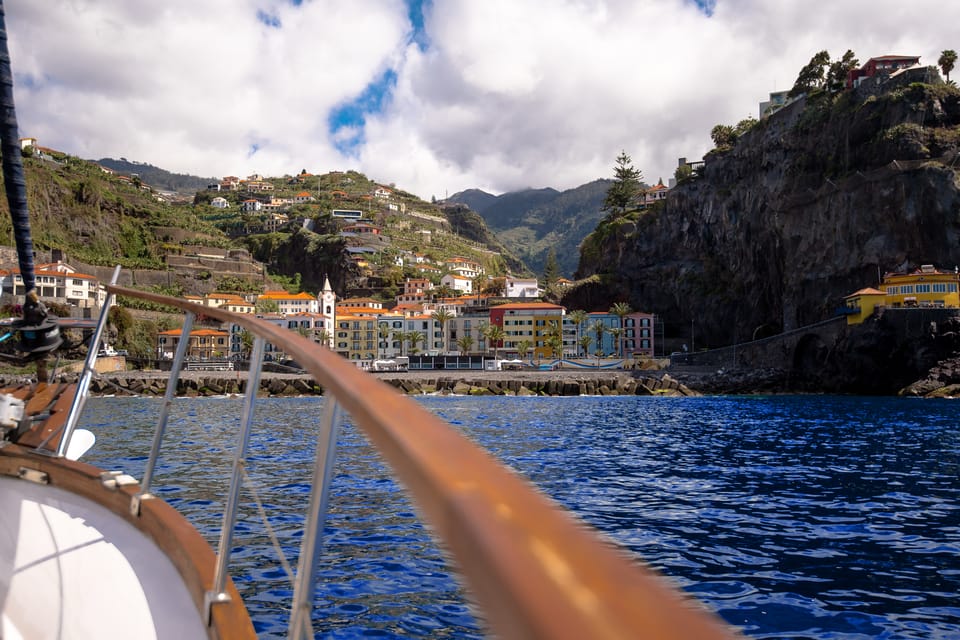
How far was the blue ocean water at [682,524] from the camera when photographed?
604 cm

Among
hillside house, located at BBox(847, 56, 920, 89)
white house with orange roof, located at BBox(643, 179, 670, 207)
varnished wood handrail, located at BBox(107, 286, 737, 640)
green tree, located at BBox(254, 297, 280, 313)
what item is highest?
hillside house, located at BBox(847, 56, 920, 89)

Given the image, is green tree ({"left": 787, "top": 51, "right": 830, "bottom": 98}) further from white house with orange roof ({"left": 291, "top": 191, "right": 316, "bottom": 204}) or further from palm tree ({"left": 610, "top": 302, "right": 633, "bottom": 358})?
white house with orange roof ({"left": 291, "top": 191, "right": 316, "bottom": 204})

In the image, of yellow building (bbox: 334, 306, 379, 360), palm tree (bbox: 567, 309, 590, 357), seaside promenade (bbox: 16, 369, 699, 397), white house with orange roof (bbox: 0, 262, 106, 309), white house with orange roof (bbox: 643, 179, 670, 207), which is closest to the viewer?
seaside promenade (bbox: 16, 369, 699, 397)

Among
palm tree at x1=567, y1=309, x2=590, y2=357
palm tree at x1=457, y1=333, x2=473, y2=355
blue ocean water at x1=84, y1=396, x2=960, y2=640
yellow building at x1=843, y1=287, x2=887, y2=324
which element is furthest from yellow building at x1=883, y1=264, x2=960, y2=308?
palm tree at x1=457, y1=333, x2=473, y2=355

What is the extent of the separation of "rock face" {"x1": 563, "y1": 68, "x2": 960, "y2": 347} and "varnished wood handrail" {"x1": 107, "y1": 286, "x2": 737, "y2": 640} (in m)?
67.7

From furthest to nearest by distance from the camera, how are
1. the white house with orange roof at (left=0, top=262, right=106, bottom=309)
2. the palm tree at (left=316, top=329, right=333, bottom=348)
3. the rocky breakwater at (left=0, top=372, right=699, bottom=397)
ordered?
the palm tree at (left=316, top=329, right=333, bottom=348) < the white house with orange roof at (left=0, top=262, right=106, bottom=309) < the rocky breakwater at (left=0, top=372, right=699, bottom=397)

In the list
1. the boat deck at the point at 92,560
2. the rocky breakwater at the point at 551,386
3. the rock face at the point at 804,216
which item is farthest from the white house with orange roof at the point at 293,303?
the boat deck at the point at 92,560

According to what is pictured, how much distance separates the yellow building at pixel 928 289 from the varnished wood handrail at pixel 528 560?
64.0 m

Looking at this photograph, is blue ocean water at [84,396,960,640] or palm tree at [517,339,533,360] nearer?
blue ocean water at [84,396,960,640]

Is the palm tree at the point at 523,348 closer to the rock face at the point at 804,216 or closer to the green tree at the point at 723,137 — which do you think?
the rock face at the point at 804,216

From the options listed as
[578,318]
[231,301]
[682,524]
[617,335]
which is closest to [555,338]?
[578,318]

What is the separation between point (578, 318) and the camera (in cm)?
8531

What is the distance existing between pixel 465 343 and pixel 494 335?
15.5 feet

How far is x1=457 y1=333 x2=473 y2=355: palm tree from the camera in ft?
287
